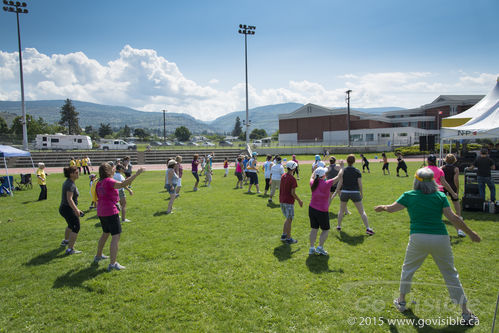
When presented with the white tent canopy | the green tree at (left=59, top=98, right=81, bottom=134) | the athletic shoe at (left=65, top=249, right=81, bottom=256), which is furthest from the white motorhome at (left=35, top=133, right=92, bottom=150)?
the green tree at (left=59, top=98, right=81, bottom=134)

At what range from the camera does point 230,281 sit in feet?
15.5

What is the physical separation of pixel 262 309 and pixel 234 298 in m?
0.51

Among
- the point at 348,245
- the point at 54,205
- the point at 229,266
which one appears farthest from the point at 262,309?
the point at 54,205

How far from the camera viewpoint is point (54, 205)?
11117 millimetres

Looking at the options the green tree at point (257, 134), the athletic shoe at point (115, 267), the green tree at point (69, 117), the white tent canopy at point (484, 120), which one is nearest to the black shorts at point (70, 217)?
the athletic shoe at point (115, 267)

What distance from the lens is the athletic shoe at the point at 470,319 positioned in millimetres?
3449

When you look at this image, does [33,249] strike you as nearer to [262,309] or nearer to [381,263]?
[262,309]

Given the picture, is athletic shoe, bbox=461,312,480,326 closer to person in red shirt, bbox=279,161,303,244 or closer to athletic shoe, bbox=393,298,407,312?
athletic shoe, bbox=393,298,407,312

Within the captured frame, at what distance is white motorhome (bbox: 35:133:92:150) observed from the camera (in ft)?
137

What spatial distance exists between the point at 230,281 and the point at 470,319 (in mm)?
3452

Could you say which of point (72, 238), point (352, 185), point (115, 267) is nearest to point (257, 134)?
point (352, 185)

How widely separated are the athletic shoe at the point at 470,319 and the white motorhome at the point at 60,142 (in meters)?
50.3

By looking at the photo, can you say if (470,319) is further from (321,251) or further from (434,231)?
(321,251)

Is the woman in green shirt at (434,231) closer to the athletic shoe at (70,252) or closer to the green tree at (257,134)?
the athletic shoe at (70,252)
